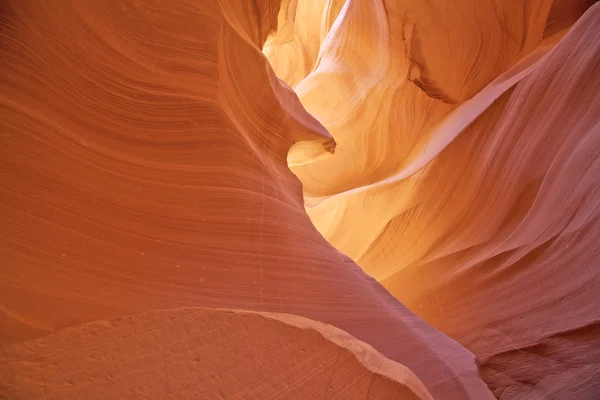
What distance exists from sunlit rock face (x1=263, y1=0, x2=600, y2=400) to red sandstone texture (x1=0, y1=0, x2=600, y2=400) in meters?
0.02

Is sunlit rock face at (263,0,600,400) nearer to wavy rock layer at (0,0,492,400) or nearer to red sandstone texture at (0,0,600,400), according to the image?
red sandstone texture at (0,0,600,400)

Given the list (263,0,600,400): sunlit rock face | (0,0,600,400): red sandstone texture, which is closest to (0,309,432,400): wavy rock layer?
(0,0,600,400): red sandstone texture

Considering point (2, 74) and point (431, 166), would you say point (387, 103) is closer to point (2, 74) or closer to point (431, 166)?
point (431, 166)

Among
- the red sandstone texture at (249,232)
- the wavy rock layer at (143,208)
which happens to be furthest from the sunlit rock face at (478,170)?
the wavy rock layer at (143,208)

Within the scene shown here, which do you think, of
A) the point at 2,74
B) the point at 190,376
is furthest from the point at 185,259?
the point at 2,74

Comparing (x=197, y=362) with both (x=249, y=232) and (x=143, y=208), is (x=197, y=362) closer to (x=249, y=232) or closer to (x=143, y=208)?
(x=143, y=208)

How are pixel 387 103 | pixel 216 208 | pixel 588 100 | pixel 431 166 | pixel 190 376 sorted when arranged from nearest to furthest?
pixel 190 376, pixel 216 208, pixel 588 100, pixel 431 166, pixel 387 103

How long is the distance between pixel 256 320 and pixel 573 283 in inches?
94.6

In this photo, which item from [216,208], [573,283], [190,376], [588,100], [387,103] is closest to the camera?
[190,376]

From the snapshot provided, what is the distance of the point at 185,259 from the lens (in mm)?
1724

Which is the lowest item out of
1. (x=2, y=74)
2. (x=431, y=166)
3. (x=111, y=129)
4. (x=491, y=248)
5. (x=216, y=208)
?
(x=491, y=248)

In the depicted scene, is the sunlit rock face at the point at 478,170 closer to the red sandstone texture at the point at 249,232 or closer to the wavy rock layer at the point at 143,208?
the red sandstone texture at the point at 249,232

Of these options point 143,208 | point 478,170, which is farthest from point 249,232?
point 478,170

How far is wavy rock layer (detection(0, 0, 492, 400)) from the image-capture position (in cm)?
132
